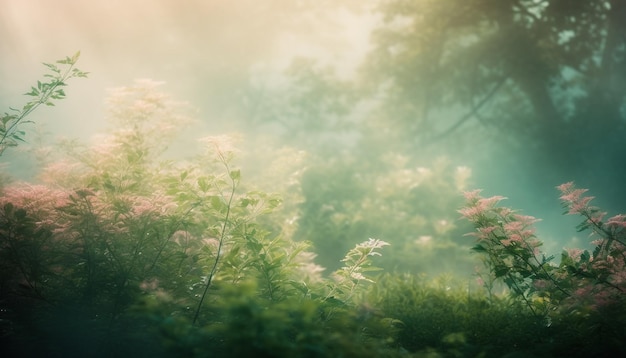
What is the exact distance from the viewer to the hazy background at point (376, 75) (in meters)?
8.23

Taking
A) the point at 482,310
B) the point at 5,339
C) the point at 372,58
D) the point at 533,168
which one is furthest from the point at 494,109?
the point at 5,339

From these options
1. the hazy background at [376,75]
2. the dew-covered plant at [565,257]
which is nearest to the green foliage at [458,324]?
the dew-covered plant at [565,257]

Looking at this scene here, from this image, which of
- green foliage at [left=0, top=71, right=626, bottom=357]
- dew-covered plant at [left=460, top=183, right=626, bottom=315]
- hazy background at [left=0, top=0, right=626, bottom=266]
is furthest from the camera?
hazy background at [left=0, top=0, right=626, bottom=266]

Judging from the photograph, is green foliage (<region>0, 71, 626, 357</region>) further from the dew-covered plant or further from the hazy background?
the hazy background

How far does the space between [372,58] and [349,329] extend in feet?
31.5

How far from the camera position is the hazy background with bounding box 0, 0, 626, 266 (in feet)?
27.0

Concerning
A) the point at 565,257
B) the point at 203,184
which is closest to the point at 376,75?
the point at 565,257

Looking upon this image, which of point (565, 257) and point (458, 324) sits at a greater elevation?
point (565, 257)

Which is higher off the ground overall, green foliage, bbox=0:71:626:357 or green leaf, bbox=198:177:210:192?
green leaf, bbox=198:177:210:192

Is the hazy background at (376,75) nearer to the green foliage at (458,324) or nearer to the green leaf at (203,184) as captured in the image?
the green foliage at (458,324)

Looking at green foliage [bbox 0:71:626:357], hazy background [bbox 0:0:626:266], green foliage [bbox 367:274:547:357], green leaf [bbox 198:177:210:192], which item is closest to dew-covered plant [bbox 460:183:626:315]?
green foliage [bbox 0:71:626:357]

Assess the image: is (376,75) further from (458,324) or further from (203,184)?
(203,184)

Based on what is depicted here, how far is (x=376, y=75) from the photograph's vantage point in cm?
1035

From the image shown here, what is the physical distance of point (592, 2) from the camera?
299 inches
